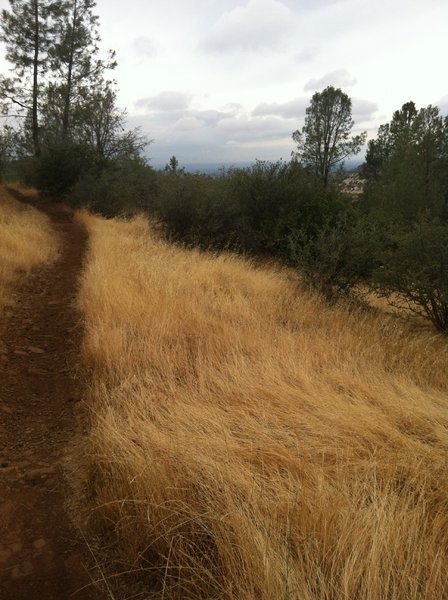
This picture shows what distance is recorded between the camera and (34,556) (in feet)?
6.15

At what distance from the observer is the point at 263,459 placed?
2.30 metres

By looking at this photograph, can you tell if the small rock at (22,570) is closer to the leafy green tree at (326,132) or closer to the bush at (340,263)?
the bush at (340,263)

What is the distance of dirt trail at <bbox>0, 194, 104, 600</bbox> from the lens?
70.1 inches

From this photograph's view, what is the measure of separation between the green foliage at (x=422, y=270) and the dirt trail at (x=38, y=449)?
233 inches

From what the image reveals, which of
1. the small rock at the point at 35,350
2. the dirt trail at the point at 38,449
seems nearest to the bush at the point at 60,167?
the dirt trail at the point at 38,449

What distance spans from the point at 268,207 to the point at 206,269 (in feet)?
18.4

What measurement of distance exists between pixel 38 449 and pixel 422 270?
6.76 meters

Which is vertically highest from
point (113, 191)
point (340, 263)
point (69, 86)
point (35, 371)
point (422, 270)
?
point (69, 86)

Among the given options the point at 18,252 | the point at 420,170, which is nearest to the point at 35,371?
the point at 18,252

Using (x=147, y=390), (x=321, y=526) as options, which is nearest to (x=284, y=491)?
(x=321, y=526)

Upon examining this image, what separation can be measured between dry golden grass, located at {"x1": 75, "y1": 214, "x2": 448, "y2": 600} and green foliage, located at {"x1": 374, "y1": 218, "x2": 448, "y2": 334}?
279cm

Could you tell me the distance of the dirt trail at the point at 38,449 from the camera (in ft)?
5.84

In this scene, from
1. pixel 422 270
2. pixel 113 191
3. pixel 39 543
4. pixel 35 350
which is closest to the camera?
pixel 39 543

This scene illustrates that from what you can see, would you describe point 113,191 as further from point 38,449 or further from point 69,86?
point 38,449
